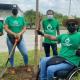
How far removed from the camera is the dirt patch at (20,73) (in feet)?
32.2

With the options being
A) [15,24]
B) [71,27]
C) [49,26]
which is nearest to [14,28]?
[15,24]

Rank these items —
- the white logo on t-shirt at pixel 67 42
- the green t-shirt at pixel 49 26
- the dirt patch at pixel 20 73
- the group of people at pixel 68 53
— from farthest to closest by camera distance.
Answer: the green t-shirt at pixel 49 26
the dirt patch at pixel 20 73
the white logo on t-shirt at pixel 67 42
the group of people at pixel 68 53

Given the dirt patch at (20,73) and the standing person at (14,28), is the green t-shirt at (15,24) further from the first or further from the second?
the dirt patch at (20,73)

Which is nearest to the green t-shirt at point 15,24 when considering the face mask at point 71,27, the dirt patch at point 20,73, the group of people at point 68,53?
the dirt patch at point 20,73

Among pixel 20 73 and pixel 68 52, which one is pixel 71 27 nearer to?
pixel 68 52

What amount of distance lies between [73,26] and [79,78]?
100 cm

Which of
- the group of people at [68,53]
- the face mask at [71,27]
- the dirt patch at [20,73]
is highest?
the face mask at [71,27]

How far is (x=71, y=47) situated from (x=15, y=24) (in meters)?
3.20

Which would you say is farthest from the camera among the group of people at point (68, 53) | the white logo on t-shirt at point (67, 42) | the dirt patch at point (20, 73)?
the dirt patch at point (20, 73)

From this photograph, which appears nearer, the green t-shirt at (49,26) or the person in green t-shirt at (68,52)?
the person in green t-shirt at (68,52)

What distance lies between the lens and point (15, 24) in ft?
34.1

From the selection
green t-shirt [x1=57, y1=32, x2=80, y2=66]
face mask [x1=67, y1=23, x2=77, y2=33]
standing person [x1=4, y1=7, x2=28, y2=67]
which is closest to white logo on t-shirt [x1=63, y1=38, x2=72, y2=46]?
green t-shirt [x1=57, y1=32, x2=80, y2=66]

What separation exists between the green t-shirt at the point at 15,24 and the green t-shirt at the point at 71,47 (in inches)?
118

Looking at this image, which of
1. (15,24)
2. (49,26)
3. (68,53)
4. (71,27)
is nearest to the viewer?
(68,53)
